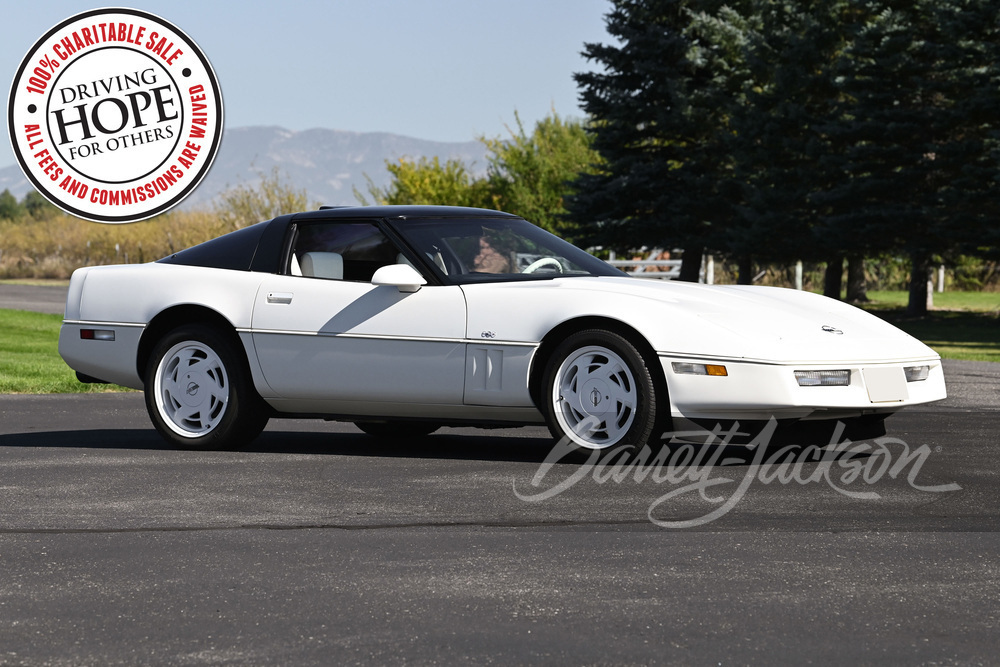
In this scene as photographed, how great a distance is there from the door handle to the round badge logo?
864 centimetres

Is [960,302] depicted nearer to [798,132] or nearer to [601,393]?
[798,132]

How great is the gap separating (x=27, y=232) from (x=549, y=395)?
224 feet

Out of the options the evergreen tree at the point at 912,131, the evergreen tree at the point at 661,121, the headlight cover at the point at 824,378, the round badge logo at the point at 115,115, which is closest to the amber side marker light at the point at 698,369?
the headlight cover at the point at 824,378

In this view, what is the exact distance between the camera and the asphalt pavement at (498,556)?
3.90 meters

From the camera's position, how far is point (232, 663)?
12.2ft

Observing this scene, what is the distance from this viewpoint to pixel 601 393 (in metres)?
7.38

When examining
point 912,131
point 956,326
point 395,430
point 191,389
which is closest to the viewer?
point 191,389

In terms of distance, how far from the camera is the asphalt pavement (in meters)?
3.90

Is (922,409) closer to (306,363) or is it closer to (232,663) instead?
(306,363)

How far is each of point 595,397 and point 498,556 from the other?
7.82ft

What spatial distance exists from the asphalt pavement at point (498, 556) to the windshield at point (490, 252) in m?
1.08

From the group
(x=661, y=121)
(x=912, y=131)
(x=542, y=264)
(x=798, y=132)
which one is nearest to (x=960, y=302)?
(x=798, y=132)

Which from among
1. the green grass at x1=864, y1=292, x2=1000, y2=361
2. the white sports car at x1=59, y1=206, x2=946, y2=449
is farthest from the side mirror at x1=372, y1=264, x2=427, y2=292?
the green grass at x1=864, y1=292, x2=1000, y2=361

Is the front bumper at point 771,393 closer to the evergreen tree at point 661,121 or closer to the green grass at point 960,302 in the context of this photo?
the evergreen tree at point 661,121
